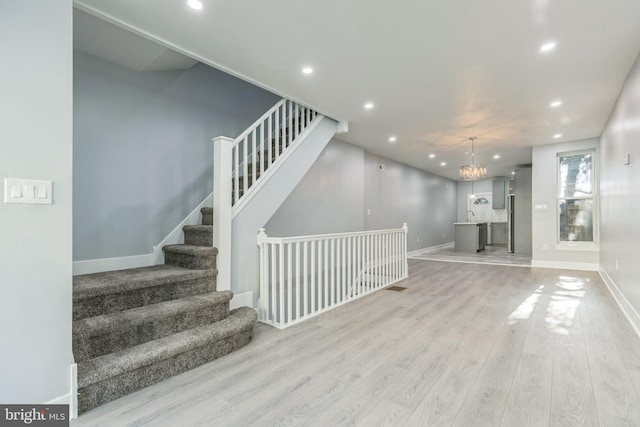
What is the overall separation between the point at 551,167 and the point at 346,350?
6.19 m

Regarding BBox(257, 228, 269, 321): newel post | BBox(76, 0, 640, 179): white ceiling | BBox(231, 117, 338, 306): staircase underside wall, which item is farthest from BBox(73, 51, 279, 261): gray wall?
BBox(257, 228, 269, 321): newel post

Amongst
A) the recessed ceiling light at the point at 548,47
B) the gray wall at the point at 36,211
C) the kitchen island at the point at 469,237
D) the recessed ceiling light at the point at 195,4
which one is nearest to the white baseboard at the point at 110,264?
the gray wall at the point at 36,211

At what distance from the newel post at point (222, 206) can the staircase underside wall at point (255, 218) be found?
0.42 ft

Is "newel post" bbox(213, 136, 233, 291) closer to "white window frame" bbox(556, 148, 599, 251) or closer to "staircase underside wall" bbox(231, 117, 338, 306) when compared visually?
"staircase underside wall" bbox(231, 117, 338, 306)

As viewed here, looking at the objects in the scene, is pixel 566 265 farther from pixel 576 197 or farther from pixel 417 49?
pixel 417 49

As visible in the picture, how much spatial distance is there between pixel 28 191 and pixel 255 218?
1.95m

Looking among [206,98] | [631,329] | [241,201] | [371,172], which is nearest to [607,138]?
[631,329]

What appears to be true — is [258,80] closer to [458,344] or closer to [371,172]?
[458,344]

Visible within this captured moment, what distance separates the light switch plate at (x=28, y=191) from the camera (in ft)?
4.93

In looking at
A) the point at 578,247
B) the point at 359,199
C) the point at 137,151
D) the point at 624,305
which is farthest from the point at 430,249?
the point at 137,151

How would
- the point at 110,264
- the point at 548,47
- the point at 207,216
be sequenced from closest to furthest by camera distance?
the point at 548,47 → the point at 110,264 → the point at 207,216

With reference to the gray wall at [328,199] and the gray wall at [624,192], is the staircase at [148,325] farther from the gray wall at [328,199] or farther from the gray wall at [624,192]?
the gray wall at [624,192]

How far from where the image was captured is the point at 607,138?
4664 millimetres

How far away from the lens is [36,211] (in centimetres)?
158
